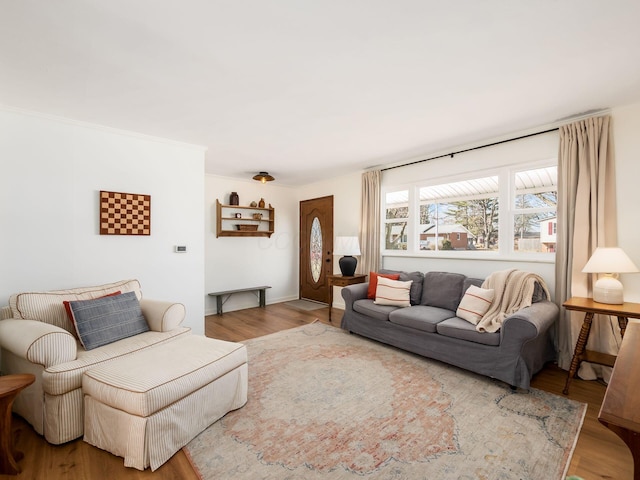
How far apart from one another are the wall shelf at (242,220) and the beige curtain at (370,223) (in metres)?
1.91

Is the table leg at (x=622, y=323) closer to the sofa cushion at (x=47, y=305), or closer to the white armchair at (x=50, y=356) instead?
the white armchair at (x=50, y=356)

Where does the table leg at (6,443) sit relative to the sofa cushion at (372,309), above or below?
below

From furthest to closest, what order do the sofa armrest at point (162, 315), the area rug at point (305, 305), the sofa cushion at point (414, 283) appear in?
1. the area rug at point (305, 305)
2. the sofa cushion at point (414, 283)
3. the sofa armrest at point (162, 315)

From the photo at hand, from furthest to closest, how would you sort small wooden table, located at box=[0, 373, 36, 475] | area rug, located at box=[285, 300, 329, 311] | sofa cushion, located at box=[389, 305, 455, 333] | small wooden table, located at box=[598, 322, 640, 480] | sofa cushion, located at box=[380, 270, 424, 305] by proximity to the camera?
1. area rug, located at box=[285, 300, 329, 311]
2. sofa cushion, located at box=[380, 270, 424, 305]
3. sofa cushion, located at box=[389, 305, 455, 333]
4. small wooden table, located at box=[0, 373, 36, 475]
5. small wooden table, located at box=[598, 322, 640, 480]

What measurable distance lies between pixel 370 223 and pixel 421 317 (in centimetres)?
192

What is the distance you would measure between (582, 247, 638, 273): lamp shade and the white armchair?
137 inches

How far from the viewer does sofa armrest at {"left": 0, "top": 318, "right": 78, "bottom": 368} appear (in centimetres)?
182

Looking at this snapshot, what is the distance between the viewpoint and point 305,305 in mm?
5719

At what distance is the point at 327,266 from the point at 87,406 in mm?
4256

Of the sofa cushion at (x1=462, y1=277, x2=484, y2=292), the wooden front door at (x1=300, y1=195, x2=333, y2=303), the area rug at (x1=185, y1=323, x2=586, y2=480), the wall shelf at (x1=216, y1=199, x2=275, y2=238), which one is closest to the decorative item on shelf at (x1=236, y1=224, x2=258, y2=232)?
the wall shelf at (x1=216, y1=199, x2=275, y2=238)

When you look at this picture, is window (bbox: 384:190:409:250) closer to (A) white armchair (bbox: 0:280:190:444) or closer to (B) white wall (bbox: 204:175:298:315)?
(B) white wall (bbox: 204:175:298:315)

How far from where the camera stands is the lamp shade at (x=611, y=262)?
2307 mm

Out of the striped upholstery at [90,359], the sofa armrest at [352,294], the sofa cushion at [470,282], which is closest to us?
the striped upholstery at [90,359]

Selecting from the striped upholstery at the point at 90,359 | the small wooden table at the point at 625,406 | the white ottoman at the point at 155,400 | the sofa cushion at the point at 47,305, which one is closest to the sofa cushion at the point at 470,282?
the small wooden table at the point at 625,406
